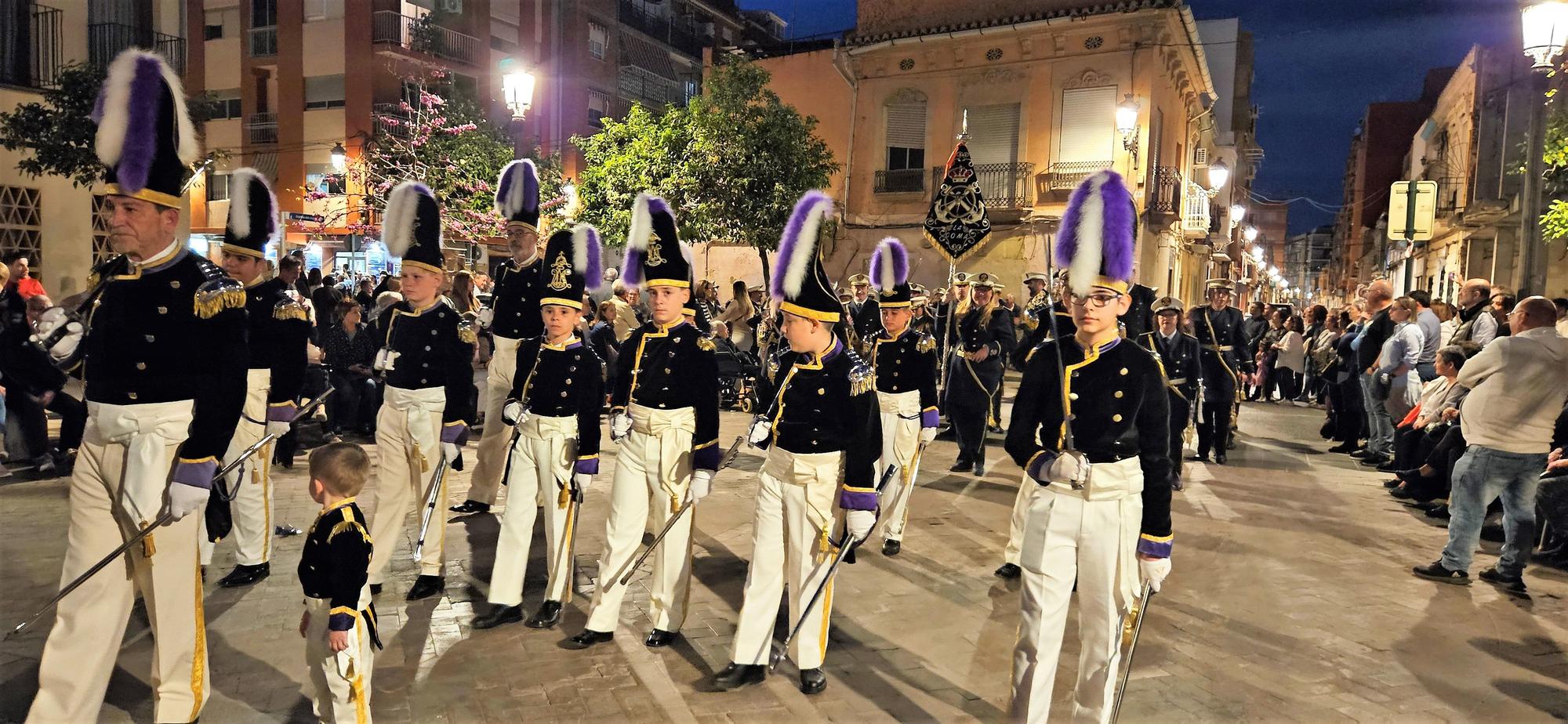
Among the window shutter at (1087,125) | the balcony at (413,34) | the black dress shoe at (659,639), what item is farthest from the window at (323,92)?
the black dress shoe at (659,639)

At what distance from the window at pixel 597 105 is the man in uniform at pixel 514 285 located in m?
31.0

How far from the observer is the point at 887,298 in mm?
8000

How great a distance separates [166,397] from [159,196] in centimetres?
86

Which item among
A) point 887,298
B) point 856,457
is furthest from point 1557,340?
point 856,457

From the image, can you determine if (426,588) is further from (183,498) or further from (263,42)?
(263,42)

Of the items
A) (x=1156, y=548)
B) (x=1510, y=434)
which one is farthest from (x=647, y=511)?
(x=1510, y=434)

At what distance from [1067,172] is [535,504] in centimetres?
2085

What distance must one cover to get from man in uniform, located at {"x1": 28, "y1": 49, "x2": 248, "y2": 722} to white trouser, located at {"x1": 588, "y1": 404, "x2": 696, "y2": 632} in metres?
1.90

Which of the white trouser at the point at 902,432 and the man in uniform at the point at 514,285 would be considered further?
the white trouser at the point at 902,432

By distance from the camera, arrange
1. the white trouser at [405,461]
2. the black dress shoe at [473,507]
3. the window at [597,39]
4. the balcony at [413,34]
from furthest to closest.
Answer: the window at [597,39] < the balcony at [413,34] < the black dress shoe at [473,507] < the white trouser at [405,461]

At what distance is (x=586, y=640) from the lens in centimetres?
522

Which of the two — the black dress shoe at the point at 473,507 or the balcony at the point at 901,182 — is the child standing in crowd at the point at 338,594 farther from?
the balcony at the point at 901,182

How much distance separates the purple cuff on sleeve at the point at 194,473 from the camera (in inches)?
154

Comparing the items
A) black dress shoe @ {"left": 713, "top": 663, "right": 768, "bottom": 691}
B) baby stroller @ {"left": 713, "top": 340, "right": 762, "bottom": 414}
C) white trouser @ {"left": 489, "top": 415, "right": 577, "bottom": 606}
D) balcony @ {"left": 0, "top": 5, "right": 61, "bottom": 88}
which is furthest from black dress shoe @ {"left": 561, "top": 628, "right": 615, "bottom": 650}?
balcony @ {"left": 0, "top": 5, "right": 61, "bottom": 88}
